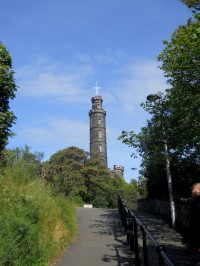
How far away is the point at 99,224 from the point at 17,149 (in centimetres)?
476

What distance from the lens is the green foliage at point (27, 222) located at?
21.7 ft

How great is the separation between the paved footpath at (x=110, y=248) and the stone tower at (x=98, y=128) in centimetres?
8513

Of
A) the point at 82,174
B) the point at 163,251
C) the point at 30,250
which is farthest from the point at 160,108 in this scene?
the point at 82,174

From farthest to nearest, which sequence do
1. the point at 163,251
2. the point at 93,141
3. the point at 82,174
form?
the point at 93,141
the point at 82,174
the point at 163,251

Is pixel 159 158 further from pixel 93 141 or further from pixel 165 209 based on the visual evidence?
pixel 93 141

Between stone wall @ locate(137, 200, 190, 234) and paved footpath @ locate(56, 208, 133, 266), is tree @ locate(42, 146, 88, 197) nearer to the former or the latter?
stone wall @ locate(137, 200, 190, 234)

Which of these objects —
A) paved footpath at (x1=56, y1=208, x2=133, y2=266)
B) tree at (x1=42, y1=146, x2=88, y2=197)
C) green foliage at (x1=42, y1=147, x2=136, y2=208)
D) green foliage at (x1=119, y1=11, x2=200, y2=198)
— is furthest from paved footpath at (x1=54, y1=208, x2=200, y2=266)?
tree at (x1=42, y1=146, x2=88, y2=197)

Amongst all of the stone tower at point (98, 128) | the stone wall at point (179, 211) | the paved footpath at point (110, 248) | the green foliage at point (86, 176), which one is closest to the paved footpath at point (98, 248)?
the paved footpath at point (110, 248)

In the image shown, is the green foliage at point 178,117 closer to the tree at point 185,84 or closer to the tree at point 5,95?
the tree at point 185,84

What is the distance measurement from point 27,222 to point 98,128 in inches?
3831

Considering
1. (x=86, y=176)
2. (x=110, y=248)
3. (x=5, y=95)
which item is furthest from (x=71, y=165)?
(x=110, y=248)

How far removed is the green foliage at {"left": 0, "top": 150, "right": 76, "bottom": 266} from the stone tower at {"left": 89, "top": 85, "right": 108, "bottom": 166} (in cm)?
8821

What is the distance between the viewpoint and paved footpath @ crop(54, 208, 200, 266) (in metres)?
8.41

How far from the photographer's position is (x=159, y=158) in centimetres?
1706
